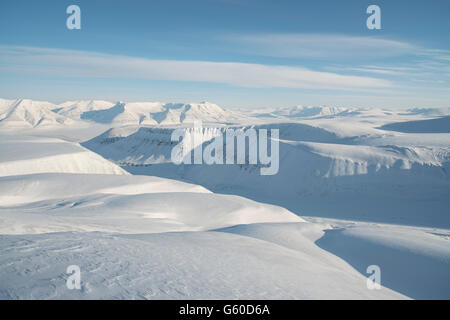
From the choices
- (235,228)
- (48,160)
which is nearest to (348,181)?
(235,228)

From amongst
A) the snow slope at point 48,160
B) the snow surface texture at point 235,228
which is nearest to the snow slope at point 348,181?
the snow surface texture at point 235,228

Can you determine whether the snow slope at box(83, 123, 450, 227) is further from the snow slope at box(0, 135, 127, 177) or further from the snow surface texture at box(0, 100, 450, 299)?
the snow slope at box(0, 135, 127, 177)

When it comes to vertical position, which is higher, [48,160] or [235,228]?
[48,160]

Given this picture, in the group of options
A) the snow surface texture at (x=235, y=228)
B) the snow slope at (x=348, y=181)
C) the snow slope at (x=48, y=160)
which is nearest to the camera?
the snow surface texture at (x=235, y=228)

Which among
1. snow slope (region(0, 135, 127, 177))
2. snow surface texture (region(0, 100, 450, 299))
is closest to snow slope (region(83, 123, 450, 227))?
snow surface texture (region(0, 100, 450, 299))

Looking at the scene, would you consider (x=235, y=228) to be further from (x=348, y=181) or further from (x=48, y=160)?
(x=48, y=160)

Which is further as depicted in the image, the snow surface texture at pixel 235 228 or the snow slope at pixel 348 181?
the snow slope at pixel 348 181

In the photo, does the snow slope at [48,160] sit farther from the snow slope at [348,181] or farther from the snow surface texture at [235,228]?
the snow slope at [348,181]
